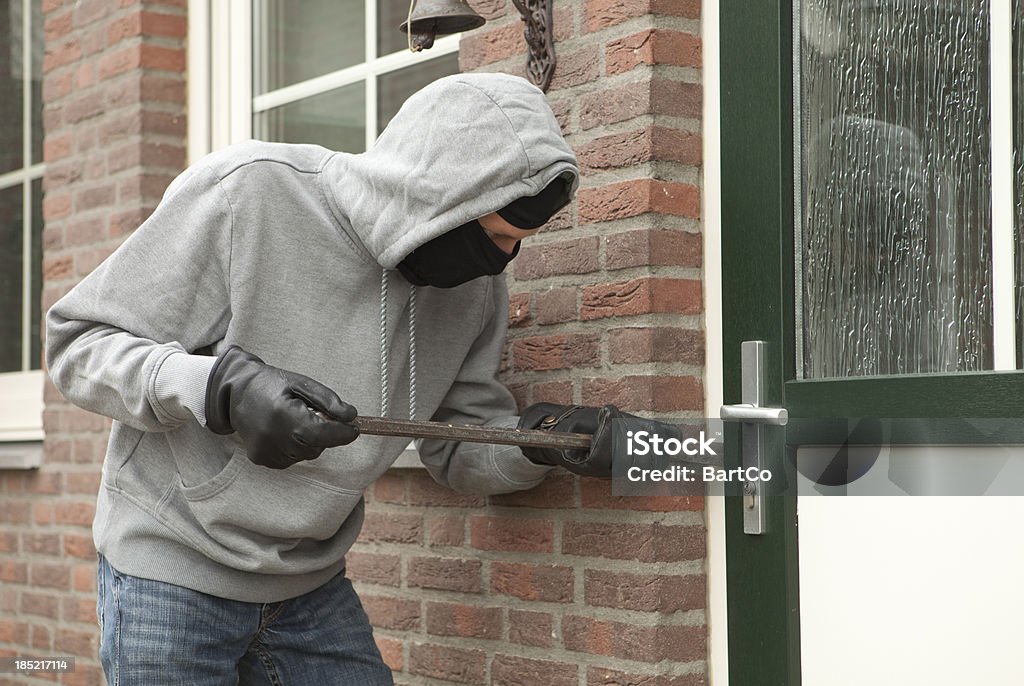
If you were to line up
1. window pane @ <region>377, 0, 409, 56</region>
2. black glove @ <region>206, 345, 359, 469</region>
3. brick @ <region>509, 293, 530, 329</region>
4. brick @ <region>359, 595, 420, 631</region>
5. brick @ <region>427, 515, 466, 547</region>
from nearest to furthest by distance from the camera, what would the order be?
black glove @ <region>206, 345, 359, 469</region> < brick @ <region>509, 293, 530, 329</region> < brick @ <region>427, 515, 466, 547</region> < brick @ <region>359, 595, 420, 631</region> < window pane @ <region>377, 0, 409, 56</region>

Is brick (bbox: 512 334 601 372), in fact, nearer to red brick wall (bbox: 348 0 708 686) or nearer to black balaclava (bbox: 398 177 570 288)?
red brick wall (bbox: 348 0 708 686)

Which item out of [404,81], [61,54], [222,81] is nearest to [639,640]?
[404,81]

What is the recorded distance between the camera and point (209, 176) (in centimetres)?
222

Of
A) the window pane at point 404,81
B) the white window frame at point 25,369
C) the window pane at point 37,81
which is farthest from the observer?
the window pane at point 37,81

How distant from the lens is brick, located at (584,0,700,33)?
8.27 feet

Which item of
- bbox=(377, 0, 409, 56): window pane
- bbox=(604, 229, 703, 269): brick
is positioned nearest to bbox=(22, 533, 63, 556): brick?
bbox=(377, 0, 409, 56): window pane

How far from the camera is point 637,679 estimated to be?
2471mm

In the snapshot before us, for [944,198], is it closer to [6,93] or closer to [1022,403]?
[1022,403]

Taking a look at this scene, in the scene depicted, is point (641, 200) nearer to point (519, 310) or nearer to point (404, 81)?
point (519, 310)

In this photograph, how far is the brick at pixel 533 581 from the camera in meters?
2.62

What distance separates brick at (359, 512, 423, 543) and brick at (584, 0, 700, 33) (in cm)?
116

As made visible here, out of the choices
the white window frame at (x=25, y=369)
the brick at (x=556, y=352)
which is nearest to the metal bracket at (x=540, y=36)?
the brick at (x=556, y=352)

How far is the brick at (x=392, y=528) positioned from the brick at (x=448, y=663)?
24 centimetres

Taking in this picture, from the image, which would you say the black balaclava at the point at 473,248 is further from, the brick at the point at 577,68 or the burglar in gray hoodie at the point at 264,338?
the brick at the point at 577,68
